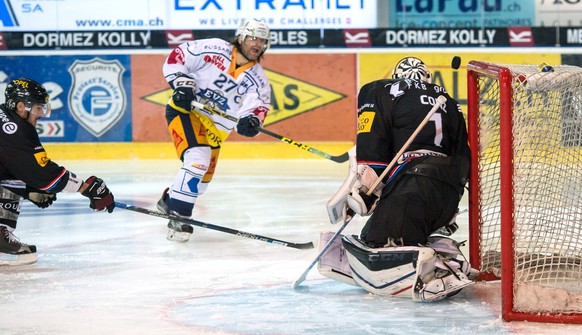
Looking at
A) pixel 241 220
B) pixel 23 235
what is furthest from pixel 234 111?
pixel 23 235

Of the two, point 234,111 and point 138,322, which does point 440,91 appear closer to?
point 138,322

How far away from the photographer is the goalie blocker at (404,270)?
3.08 meters

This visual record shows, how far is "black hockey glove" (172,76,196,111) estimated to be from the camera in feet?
15.4

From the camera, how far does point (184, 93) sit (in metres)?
4.69

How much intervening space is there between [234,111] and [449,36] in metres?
3.85

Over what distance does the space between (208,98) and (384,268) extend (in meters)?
2.03

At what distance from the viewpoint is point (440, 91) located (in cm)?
339

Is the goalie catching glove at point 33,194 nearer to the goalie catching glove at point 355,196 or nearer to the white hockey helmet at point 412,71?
the goalie catching glove at point 355,196

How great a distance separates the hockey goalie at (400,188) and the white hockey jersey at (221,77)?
5.25ft

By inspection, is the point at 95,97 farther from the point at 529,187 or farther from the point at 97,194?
the point at 529,187

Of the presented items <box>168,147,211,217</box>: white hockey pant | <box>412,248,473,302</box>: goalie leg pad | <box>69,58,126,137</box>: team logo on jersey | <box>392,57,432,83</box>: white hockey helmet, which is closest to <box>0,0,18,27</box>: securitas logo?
<box>69,58,126,137</box>: team logo on jersey

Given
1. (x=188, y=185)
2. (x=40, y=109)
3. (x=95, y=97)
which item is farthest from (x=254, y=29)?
(x=95, y=97)

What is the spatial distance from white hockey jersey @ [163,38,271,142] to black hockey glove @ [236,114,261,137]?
4.1 inches

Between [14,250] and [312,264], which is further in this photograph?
[14,250]
